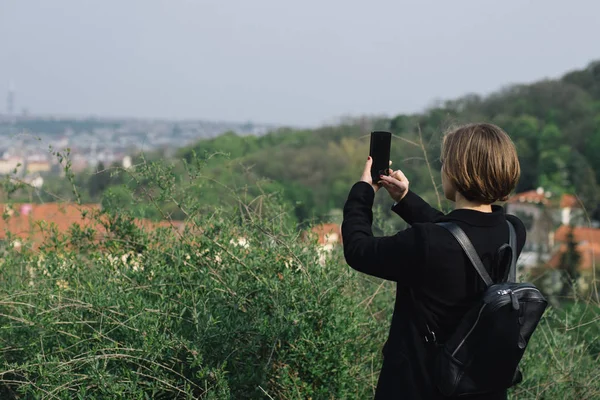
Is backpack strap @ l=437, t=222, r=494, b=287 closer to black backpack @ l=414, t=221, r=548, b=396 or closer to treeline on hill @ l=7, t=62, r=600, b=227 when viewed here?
black backpack @ l=414, t=221, r=548, b=396

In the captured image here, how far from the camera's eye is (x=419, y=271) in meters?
2.09

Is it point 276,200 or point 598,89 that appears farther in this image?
point 598,89

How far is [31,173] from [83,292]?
66.7 inches

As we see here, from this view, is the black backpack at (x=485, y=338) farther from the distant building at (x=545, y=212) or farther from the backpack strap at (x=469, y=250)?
the distant building at (x=545, y=212)

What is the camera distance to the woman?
2088 mm

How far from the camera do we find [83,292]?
122 inches

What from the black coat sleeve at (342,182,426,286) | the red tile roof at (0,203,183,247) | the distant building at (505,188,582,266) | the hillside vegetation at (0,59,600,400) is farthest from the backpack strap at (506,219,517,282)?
the distant building at (505,188,582,266)

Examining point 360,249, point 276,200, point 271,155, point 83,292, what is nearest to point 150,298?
point 83,292

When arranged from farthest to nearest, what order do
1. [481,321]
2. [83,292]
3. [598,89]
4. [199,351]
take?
[598,89], [83,292], [199,351], [481,321]

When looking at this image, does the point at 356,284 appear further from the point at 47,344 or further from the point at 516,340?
the point at 516,340

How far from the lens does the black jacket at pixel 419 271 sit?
2.08m

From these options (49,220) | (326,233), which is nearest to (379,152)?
(326,233)

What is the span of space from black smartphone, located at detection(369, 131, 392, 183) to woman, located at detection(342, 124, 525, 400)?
0.12 meters

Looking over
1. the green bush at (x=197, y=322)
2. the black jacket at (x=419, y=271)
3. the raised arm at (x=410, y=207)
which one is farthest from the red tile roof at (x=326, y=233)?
the black jacket at (x=419, y=271)
